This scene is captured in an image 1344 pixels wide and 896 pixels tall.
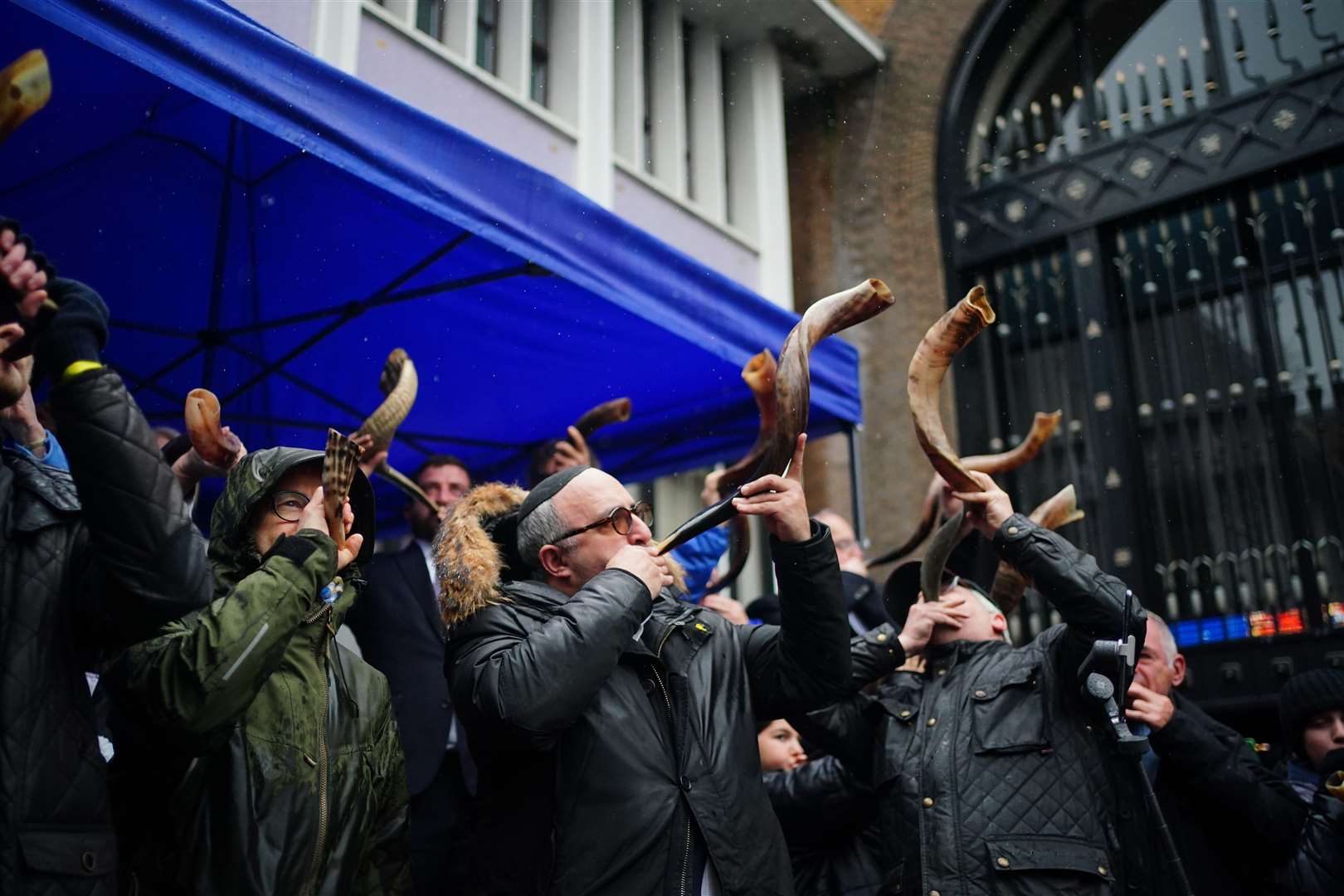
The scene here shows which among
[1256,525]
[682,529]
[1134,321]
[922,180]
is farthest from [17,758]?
[922,180]

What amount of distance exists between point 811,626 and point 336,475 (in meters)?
1.08

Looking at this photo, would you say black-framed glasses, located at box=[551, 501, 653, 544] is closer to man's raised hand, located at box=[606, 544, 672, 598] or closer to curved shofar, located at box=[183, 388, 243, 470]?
man's raised hand, located at box=[606, 544, 672, 598]

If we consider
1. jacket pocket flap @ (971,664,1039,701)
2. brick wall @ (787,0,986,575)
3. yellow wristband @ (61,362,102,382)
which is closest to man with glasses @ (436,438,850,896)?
jacket pocket flap @ (971,664,1039,701)

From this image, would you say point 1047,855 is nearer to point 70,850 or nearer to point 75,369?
point 70,850

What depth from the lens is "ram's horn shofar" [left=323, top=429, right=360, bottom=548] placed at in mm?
2422

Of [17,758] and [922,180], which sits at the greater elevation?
[922,180]

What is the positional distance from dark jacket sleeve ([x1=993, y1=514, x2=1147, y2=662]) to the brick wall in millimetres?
4551

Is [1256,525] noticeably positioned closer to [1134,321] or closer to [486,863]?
[1134,321]

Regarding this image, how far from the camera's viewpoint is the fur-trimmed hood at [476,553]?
2658 mm

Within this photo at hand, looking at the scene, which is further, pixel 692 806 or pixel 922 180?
pixel 922 180

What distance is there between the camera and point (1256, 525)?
6352 millimetres

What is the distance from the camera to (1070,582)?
2852 millimetres

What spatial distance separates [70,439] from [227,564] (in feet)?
2.54

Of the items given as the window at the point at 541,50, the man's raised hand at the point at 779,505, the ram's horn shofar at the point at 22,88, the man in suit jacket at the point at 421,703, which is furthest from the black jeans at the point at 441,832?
the window at the point at 541,50
